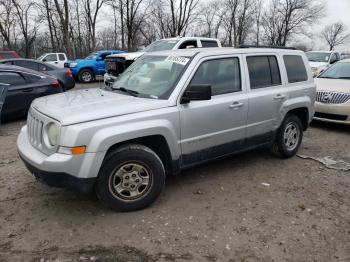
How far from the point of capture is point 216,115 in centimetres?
429

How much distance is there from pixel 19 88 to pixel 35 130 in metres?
5.15

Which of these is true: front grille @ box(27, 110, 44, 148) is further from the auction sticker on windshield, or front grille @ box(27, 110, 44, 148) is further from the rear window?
the rear window

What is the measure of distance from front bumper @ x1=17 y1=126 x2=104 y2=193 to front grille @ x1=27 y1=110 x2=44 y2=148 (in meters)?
0.24

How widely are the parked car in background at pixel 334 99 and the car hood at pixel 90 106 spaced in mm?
5249

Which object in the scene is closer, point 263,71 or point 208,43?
point 263,71

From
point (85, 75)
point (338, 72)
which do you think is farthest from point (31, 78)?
point (85, 75)

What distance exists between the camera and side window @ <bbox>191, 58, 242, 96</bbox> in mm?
4250

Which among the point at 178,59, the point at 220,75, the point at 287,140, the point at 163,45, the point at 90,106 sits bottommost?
the point at 287,140

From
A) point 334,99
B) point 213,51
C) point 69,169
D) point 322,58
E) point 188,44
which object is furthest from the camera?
point 322,58

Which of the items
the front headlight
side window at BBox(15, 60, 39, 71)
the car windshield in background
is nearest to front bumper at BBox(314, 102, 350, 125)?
the car windshield in background

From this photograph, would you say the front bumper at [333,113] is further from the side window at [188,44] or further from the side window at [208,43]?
the side window at [208,43]

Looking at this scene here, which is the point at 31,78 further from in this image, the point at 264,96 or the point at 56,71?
the point at 264,96

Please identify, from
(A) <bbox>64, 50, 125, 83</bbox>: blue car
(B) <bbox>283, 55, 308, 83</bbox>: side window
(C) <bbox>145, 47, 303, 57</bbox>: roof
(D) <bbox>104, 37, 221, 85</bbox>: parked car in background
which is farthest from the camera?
(A) <bbox>64, 50, 125, 83</bbox>: blue car

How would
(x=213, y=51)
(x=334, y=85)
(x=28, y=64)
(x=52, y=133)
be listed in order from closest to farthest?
(x=52, y=133)
(x=213, y=51)
(x=334, y=85)
(x=28, y=64)
